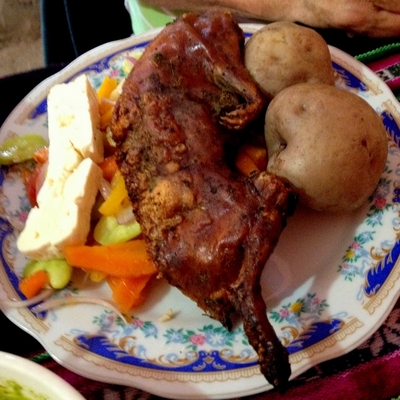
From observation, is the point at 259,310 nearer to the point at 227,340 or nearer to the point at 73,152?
the point at 227,340

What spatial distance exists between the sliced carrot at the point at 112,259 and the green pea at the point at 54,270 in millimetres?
25

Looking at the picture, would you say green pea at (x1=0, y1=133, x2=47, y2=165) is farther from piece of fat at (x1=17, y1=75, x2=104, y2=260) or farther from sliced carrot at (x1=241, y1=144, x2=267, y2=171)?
sliced carrot at (x1=241, y1=144, x2=267, y2=171)

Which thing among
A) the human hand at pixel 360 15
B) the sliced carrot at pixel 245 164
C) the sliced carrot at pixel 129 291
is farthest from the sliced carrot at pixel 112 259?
the human hand at pixel 360 15

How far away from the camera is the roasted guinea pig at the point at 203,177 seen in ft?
3.23

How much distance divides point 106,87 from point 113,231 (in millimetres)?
525

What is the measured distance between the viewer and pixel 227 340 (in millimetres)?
1063

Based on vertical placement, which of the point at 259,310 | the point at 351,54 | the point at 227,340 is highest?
the point at 351,54

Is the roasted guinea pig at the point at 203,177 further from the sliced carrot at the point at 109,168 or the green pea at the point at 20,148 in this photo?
the green pea at the point at 20,148

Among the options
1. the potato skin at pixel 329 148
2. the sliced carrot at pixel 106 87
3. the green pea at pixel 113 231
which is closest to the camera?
the potato skin at pixel 329 148

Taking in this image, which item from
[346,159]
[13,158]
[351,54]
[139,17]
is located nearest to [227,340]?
[346,159]

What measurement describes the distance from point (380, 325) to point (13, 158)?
3.40 feet

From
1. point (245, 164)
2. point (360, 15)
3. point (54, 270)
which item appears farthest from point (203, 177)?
point (360, 15)

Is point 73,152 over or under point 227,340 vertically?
over

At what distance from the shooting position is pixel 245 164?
4.20 feet
